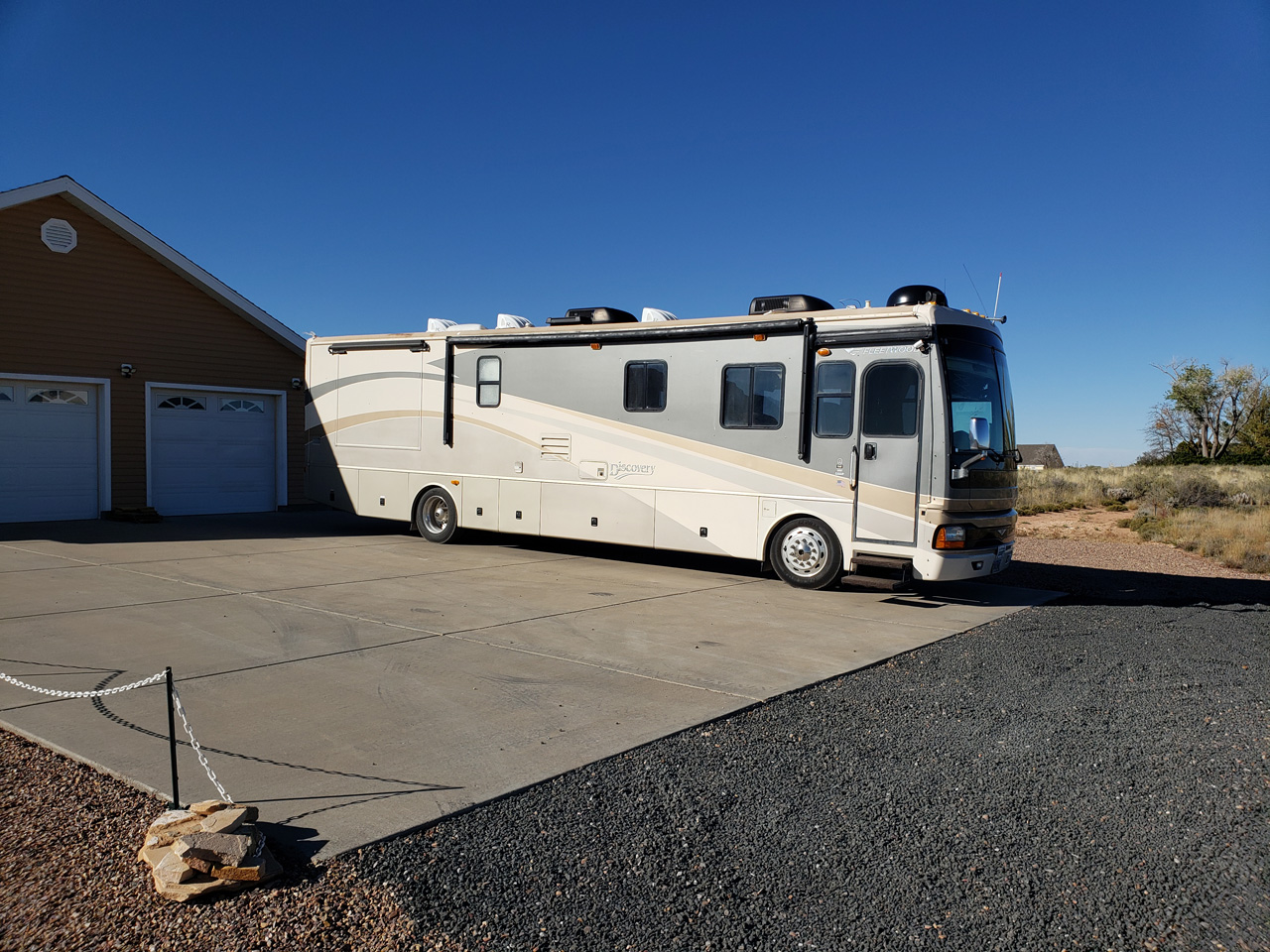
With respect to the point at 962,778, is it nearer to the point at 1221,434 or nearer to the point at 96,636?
the point at 96,636

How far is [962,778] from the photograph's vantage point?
4.59 metres

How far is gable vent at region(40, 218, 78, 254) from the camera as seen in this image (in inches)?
587

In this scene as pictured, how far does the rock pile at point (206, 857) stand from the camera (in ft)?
10.5

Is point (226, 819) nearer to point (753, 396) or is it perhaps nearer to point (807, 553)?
point (807, 553)

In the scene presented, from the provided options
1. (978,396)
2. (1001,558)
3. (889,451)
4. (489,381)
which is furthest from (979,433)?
(489,381)

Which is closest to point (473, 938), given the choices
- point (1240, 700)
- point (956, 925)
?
point (956, 925)

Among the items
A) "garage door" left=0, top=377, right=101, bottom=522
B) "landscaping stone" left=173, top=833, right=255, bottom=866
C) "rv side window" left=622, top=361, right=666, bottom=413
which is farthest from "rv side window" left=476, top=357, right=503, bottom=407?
"landscaping stone" left=173, top=833, right=255, bottom=866

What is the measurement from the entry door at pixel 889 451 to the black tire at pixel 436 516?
6403 mm

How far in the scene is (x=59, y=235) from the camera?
594 inches

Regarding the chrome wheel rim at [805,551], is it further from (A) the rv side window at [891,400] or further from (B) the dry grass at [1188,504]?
(B) the dry grass at [1188,504]

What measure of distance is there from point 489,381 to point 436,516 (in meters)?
2.47

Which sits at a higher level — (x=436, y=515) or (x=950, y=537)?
(x=950, y=537)

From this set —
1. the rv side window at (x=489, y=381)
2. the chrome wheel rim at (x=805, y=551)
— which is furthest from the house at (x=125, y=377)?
the chrome wheel rim at (x=805, y=551)

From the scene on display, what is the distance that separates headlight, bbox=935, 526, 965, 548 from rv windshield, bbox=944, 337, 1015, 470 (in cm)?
74
